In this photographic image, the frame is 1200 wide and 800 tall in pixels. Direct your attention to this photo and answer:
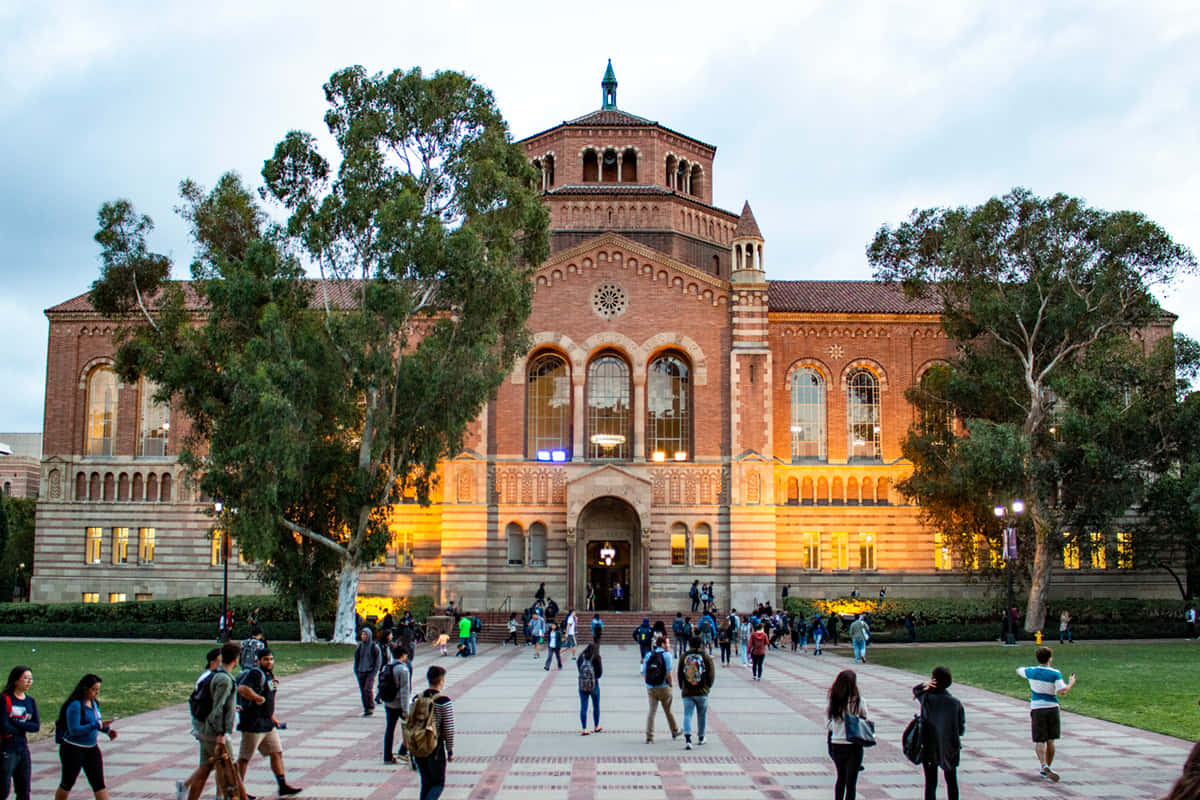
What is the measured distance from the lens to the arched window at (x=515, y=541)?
170ft

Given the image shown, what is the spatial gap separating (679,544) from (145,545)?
27.4 m

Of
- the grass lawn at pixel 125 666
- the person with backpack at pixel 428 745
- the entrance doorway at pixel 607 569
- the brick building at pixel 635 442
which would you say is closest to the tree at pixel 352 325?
the grass lawn at pixel 125 666

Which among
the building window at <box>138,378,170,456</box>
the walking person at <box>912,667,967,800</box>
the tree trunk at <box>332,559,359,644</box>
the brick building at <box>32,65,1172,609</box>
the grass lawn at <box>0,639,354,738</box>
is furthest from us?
the building window at <box>138,378,170,456</box>

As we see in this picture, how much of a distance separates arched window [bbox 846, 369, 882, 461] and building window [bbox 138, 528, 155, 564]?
117ft

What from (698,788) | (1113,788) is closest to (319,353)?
(698,788)

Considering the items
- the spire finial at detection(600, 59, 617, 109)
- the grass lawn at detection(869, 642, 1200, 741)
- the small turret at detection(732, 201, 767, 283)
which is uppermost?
the spire finial at detection(600, 59, 617, 109)

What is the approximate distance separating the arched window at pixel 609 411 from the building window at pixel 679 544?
13.6 ft

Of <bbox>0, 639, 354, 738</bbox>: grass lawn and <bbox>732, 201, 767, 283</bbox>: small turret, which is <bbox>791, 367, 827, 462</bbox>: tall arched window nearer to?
<bbox>732, 201, 767, 283</bbox>: small turret

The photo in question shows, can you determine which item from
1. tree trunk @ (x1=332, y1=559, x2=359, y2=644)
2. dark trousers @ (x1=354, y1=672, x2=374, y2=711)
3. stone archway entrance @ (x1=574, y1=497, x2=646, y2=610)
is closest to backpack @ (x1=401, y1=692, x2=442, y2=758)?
dark trousers @ (x1=354, y1=672, x2=374, y2=711)

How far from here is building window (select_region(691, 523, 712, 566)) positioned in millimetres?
51594

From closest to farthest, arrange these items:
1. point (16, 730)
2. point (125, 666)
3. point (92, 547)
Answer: point (16, 730) → point (125, 666) → point (92, 547)

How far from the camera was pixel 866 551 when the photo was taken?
2147 inches

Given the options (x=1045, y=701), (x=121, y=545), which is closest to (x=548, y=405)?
(x=121, y=545)

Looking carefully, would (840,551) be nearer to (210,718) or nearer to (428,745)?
(210,718)
